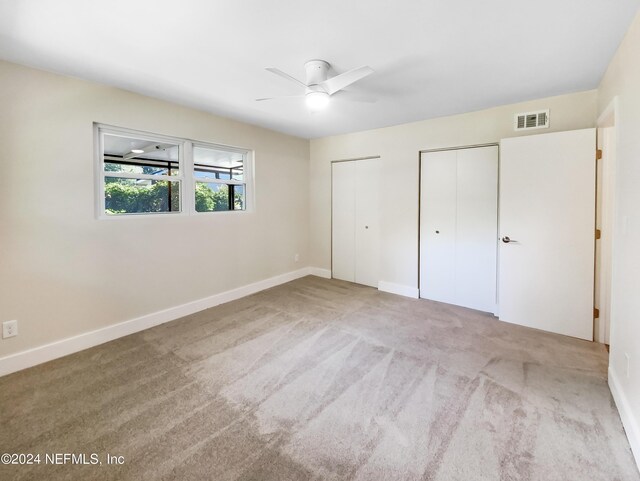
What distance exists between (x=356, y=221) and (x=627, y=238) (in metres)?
3.32

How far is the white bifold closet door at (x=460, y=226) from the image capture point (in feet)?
11.7

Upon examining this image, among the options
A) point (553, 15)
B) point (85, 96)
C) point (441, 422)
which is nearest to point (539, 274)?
point (441, 422)

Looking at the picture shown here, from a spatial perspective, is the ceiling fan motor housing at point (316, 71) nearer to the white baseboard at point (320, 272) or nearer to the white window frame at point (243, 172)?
the white window frame at point (243, 172)

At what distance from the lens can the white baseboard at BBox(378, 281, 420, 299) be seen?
4.19 meters

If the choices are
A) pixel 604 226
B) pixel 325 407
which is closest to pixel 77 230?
pixel 325 407

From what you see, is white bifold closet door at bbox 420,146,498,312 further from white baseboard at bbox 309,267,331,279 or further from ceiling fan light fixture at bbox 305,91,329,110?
ceiling fan light fixture at bbox 305,91,329,110

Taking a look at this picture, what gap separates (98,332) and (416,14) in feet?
12.2

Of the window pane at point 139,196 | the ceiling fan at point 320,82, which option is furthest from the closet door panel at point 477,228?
the window pane at point 139,196

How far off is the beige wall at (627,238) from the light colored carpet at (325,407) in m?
0.21

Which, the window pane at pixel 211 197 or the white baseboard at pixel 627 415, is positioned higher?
the window pane at pixel 211 197

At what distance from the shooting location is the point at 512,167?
10.3 feet

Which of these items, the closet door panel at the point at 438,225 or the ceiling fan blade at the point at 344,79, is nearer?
the ceiling fan blade at the point at 344,79

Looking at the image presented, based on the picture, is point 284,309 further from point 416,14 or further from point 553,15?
point 553,15

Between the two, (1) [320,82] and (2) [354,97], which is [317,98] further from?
(2) [354,97]
